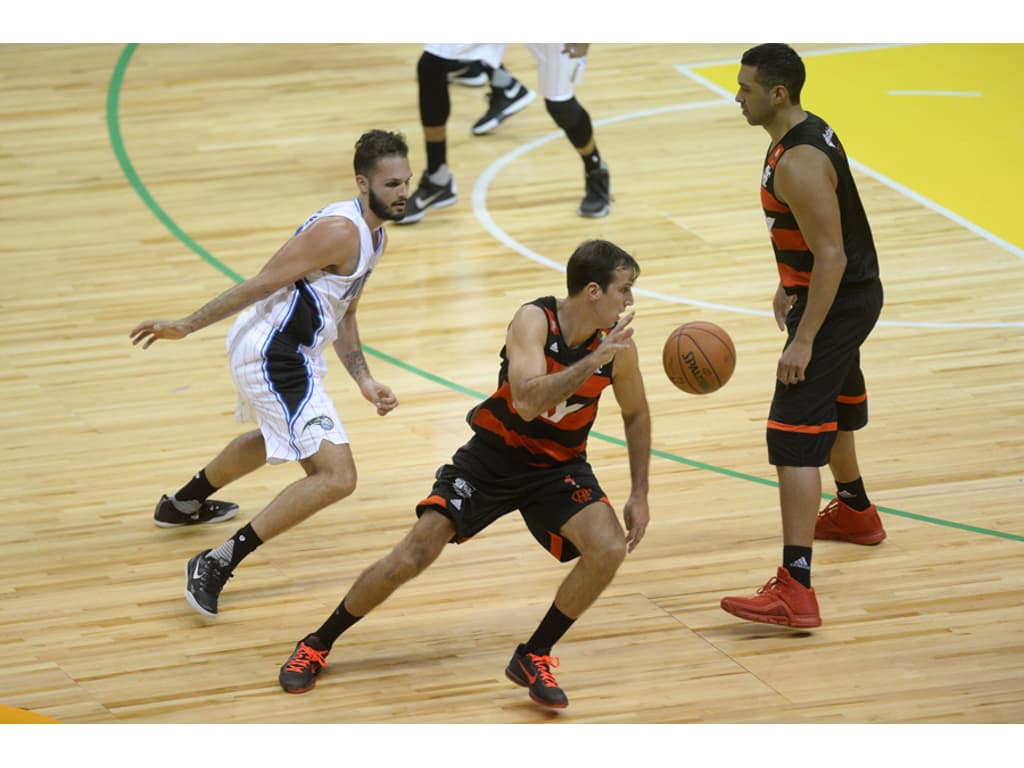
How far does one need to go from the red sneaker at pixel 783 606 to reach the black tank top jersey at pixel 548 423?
82 centimetres

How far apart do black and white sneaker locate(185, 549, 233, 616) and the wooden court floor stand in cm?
9

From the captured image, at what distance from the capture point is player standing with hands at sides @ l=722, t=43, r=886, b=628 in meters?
5.29

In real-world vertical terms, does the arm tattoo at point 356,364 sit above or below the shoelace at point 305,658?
above

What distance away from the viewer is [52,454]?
22.6ft

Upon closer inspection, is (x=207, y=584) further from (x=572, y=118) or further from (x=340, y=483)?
(x=572, y=118)

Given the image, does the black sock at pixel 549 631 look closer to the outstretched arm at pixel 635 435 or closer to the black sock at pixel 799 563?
the outstretched arm at pixel 635 435

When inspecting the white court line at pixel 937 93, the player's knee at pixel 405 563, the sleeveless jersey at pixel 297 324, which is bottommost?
the player's knee at pixel 405 563

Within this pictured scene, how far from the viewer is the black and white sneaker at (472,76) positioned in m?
12.0

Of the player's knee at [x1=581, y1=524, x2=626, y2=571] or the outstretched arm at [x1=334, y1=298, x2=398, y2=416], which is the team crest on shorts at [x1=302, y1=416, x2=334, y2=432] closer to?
the outstretched arm at [x1=334, y1=298, x2=398, y2=416]

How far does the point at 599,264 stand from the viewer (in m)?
4.86

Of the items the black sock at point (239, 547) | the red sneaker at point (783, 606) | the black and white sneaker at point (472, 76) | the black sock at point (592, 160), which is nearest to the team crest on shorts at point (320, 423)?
the black sock at point (239, 547)
